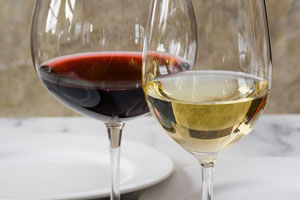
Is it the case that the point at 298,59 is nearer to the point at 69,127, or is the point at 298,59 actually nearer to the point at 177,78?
the point at 69,127

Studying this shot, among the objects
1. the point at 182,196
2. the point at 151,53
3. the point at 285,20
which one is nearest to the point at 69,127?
the point at 182,196

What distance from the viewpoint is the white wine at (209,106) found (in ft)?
1.28

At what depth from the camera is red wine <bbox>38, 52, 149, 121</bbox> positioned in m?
0.49

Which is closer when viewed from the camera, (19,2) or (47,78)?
(47,78)

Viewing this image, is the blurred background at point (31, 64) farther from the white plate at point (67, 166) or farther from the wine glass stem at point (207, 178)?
the wine glass stem at point (207, 178)

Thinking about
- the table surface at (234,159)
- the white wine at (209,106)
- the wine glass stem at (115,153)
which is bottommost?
the table surface at (234,159)

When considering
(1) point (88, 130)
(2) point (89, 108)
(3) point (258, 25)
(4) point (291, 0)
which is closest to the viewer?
(3) point (258, 25)

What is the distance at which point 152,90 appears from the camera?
0.43m

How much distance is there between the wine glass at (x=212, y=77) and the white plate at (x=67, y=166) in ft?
0.55

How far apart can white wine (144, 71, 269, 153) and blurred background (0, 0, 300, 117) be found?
33.3 inches

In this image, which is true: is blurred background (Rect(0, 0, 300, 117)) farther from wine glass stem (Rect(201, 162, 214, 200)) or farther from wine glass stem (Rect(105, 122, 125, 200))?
wine glass stem (Rect(201, 162, 214, 200))

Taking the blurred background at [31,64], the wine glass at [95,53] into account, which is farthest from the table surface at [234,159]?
the blurred background at [31,64]

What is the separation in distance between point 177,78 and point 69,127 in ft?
1.62

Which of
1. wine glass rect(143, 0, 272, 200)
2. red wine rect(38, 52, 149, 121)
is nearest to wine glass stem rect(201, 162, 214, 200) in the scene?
wine glass rect(143, 0, 272, 200)
